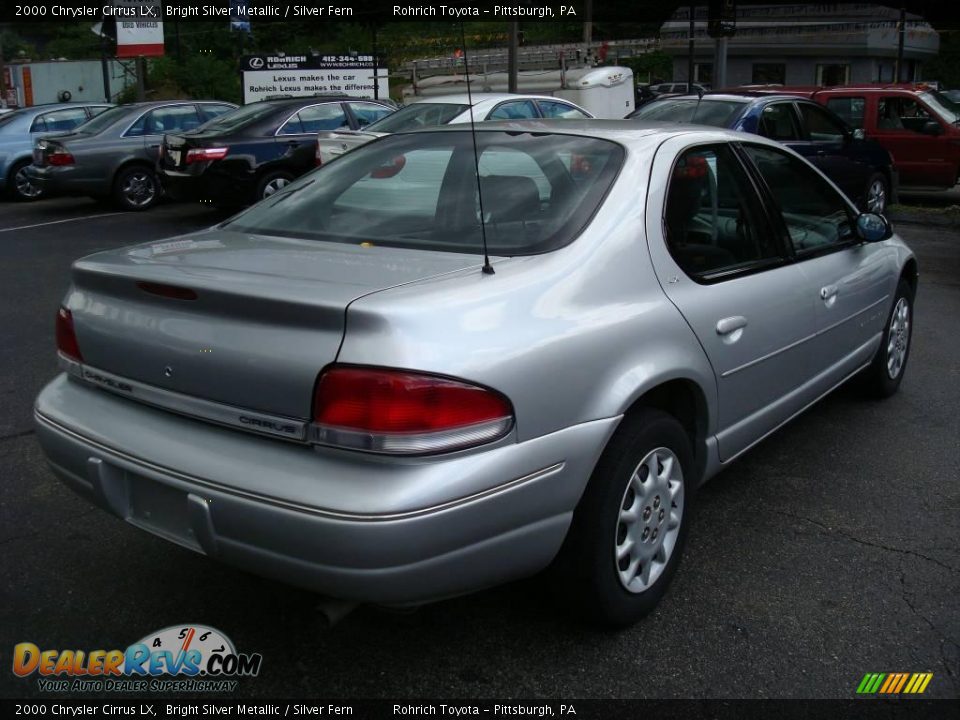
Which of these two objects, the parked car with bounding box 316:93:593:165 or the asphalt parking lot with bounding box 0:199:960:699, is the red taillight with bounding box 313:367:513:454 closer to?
the asphalt parking lot with bounding box 0:199:960:699

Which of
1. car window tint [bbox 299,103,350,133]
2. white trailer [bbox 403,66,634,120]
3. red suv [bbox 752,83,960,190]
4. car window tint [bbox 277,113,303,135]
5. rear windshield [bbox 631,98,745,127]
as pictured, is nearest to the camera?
rear windshield [bbox 631,98,745,127]

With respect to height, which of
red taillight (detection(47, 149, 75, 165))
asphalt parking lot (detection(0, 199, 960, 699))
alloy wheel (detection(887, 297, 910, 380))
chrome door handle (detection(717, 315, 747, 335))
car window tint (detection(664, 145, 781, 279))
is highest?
car window tint (detection(664, 145, 781, 279))

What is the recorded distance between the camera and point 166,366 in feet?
8.86

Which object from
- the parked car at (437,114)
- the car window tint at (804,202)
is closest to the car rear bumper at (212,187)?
the parked car at (437,114)

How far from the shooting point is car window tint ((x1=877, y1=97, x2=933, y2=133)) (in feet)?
44.8

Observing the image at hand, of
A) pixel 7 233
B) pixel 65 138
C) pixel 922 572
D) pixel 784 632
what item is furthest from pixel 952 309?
pixel 65 138

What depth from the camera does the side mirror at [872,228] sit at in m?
4.40

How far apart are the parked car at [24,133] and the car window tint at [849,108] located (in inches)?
449

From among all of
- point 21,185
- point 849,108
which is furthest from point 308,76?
point 849,108

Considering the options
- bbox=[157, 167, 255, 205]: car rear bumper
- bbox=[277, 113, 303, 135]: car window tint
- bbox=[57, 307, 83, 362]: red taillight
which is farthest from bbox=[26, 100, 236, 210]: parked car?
bbox=[57, 307, 83, 362]: red taillight

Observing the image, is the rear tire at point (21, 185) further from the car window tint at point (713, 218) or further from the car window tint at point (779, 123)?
the car window tint at point (713, 218)

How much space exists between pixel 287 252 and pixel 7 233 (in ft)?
33.5

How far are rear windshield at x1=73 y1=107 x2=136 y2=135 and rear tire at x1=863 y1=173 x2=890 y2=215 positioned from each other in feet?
32.1

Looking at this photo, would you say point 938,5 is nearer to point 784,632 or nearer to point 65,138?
point 65,138
